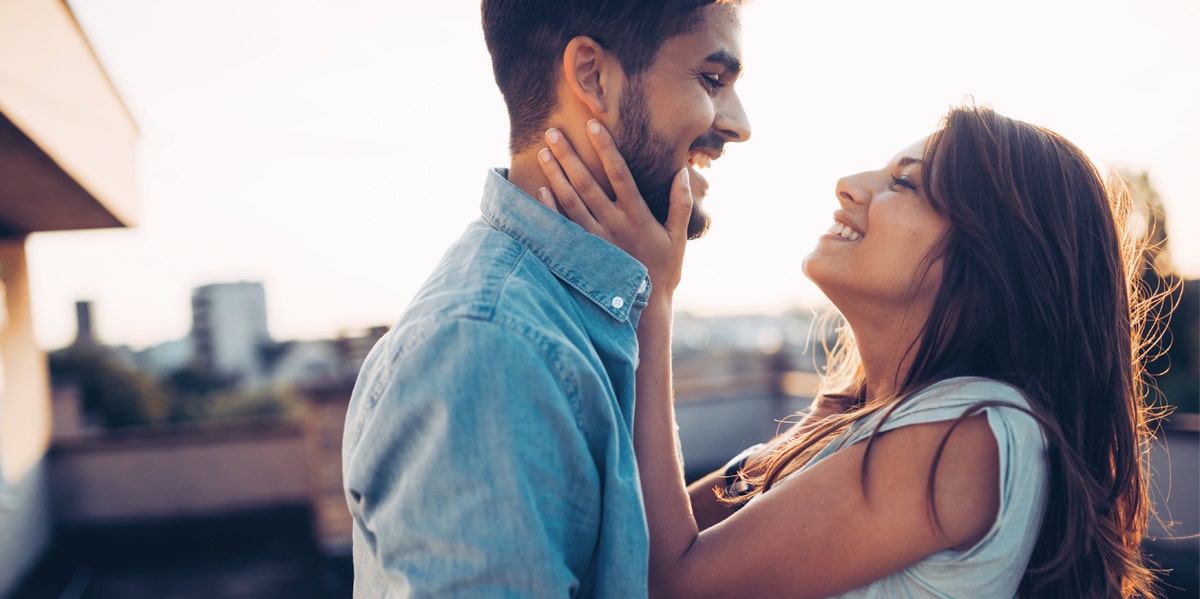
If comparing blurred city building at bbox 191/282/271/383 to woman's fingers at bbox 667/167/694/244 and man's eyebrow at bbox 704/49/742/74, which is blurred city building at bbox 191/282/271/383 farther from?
man's eyebrow at bbox 704/49/742/74

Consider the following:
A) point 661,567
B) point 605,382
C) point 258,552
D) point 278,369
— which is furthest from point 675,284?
point 278,369

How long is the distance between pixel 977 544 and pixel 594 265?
2.96 ft

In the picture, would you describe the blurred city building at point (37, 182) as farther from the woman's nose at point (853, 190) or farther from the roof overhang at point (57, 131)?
the woman's nose at point (853, 190)

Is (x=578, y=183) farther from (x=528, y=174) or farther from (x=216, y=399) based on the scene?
(x=216, y=399)

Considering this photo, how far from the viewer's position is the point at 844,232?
1.94 m

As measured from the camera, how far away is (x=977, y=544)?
1370mm

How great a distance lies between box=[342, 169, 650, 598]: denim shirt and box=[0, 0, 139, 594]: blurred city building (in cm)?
369

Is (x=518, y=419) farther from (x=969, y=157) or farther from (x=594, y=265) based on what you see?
(x=969, y=157)

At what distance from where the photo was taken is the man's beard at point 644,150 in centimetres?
137

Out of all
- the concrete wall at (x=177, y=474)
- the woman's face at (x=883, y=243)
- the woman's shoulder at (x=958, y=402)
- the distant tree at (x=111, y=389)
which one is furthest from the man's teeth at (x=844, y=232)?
the distant tree at (x=111, y=389)

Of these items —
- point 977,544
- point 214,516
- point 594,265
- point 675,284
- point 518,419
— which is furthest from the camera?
point 214,516

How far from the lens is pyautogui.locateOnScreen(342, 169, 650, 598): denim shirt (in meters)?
0.90

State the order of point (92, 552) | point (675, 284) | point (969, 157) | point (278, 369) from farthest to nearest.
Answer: point (278, 369)
point (92, 552)
point (969, 157)
point (675, 284)

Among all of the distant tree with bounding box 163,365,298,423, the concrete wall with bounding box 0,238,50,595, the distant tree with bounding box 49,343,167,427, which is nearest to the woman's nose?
the concrete wall with bounding box 0,238,50,595
